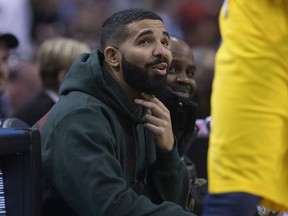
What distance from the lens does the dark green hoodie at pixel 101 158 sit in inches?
167

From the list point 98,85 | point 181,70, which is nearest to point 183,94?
point 181,70

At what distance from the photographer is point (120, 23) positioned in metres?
4.64

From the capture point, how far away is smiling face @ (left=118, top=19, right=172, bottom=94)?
15.0 ft

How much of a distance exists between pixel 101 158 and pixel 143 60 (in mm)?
536

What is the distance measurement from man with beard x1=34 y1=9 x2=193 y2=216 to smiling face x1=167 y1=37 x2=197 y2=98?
60 centimetres

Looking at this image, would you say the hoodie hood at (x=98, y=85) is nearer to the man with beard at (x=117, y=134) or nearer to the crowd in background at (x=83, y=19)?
the man with beard at (x=117, y=134)

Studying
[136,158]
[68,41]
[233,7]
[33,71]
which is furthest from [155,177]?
[33,71]

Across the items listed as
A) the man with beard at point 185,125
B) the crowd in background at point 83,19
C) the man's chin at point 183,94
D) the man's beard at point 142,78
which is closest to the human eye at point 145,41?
the man's beard at point 142,78

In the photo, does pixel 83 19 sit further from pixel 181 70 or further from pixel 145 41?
pixel 145 41

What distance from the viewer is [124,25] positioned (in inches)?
182

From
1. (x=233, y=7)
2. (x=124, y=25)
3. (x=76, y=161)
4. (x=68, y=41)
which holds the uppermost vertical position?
(x=233, y=7)

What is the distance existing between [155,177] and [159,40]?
0.62 metres

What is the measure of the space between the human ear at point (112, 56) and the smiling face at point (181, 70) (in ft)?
2.45

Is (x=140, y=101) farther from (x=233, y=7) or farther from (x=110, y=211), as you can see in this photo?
(x=233, y=7)
